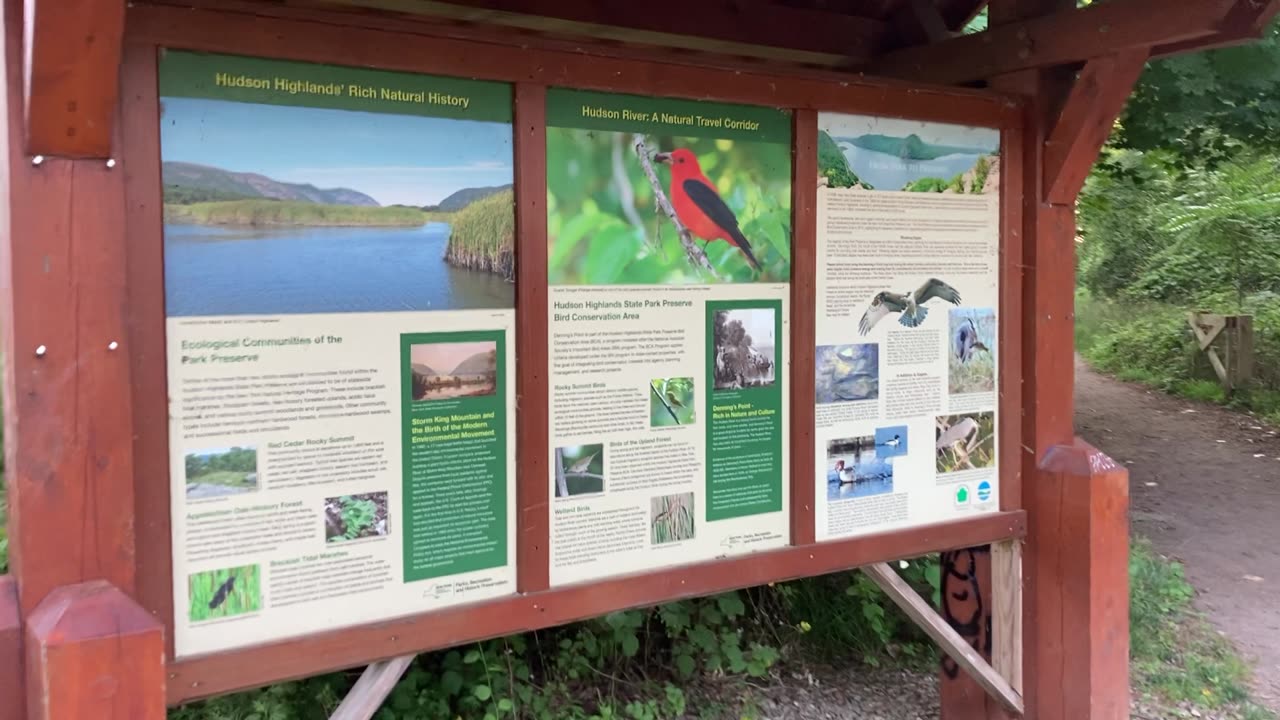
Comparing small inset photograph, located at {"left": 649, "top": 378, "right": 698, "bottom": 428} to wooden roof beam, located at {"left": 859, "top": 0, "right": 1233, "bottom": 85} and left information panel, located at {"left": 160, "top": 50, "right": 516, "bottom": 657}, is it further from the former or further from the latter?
wooden roof beam, located at {"left": 859, "top": 0, "right": 1233, "bottom": 85}

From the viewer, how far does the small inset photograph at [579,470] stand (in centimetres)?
275

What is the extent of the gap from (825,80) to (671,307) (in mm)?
Result: 923

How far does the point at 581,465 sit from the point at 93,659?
128 centimetres

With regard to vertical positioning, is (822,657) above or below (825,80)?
below

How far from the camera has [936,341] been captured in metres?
3.43

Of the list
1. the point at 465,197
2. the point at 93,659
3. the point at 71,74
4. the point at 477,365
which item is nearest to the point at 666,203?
the point at 465,197

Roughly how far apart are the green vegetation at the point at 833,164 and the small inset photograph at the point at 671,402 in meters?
0.83

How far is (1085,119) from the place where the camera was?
3387mm

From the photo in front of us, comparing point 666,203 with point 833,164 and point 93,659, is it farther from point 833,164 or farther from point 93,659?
point 93,659

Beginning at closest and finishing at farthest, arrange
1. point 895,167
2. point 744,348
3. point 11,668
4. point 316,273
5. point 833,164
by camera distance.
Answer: point 11,668, point 316,273, point 744,348, point 833,164, point 895,167

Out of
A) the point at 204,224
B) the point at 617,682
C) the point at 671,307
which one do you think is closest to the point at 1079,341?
the point at 617,682

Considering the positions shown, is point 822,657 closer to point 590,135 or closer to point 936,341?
point 936,341

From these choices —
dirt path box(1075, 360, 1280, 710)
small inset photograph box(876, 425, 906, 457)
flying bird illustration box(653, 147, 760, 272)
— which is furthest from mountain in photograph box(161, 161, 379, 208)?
dirt path box(1075, 360, 1280, 710)

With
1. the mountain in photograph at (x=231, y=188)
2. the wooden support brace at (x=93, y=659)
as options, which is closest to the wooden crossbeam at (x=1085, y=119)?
the mountain in photograph at (x=231, y=188)
